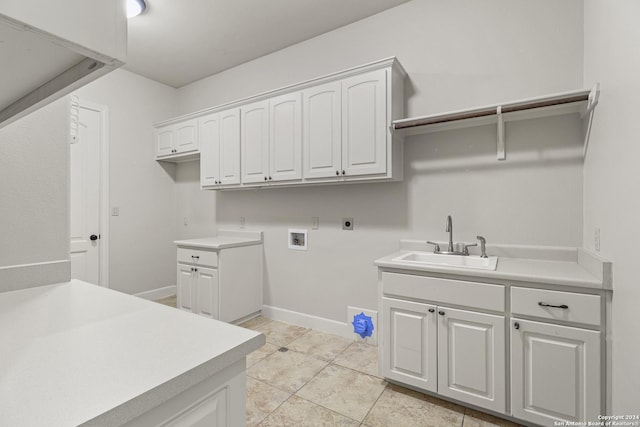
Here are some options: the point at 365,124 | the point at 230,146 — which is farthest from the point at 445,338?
the point at 230,146

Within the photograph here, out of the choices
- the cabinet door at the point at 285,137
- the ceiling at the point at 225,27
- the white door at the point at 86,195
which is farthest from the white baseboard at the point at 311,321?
the ceiling at the point at 225,27

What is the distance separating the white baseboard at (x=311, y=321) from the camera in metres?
2.78

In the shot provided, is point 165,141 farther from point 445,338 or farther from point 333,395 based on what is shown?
point 445,338

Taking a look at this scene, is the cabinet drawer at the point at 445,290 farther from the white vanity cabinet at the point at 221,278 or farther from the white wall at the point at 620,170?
the white vanity cabinet at the point at 221,278

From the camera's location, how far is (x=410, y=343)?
1.89 m

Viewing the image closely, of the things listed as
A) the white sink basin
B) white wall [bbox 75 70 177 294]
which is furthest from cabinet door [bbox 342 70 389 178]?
white wall [bbox 75 70 177 294]

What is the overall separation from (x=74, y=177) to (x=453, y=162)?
3780 millimetres

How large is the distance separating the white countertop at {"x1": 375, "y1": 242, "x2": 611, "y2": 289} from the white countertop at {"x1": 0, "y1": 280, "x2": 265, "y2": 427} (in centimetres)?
133

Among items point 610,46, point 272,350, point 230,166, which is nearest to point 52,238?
point 272,350

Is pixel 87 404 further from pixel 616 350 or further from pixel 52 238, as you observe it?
pixel 616 350

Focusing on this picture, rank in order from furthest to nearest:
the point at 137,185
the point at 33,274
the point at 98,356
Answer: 1. the point at 137,185
2. the point at 33,274
3. the point at 98,356

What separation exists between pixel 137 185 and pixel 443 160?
11.7 feet

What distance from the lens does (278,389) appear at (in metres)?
1.99

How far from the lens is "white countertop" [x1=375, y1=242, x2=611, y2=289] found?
57.9 inches
